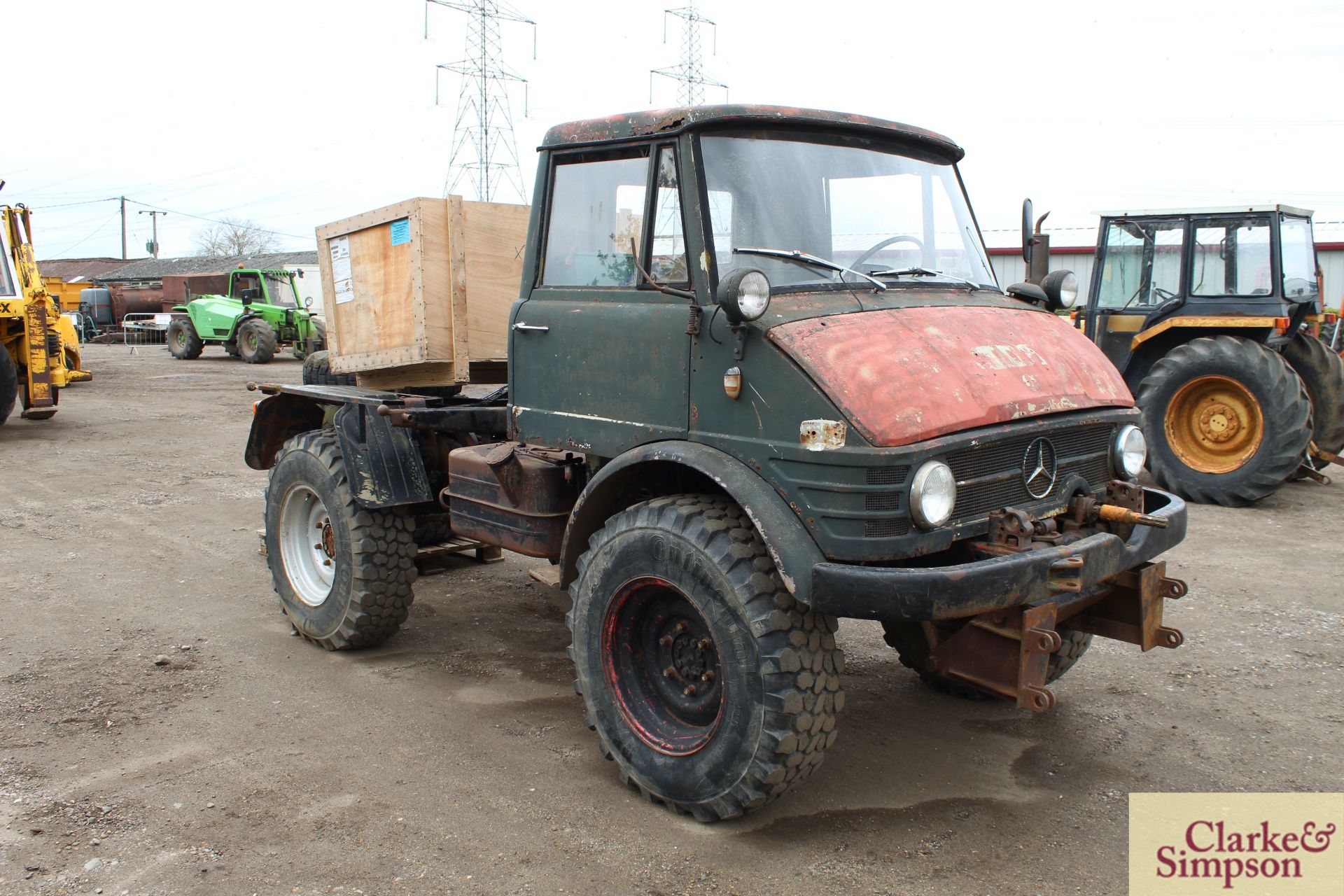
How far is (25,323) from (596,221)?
11.4 metres

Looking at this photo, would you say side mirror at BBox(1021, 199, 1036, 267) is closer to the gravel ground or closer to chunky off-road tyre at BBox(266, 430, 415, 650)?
the gravel ground

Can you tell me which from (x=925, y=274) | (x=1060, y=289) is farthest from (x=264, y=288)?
(x=925, y=274)

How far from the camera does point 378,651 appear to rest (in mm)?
5434

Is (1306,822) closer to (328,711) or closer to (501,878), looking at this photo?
(501,878)

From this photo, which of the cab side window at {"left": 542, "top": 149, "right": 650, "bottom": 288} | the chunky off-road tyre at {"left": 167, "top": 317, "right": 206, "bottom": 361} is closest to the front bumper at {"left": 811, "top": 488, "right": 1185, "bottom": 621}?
the cab side window at {"left": 542, "top": 149, "right": 650, "bottom": 288}

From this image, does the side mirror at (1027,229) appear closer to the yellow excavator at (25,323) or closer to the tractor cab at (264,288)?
the yellow excavator at (25,323)

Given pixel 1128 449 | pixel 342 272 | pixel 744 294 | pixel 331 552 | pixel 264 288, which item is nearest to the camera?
pixel 744 294

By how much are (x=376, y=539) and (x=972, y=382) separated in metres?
3.04

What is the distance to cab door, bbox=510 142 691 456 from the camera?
3.88 m

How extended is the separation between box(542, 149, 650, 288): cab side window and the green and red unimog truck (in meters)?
0.01

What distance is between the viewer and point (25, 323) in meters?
12.8

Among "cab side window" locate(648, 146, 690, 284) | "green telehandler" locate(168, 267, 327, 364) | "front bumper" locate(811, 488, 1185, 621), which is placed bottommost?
"front bumper" locate(811, 488, 1185, 621)

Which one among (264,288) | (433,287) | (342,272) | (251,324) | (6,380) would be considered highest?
(264,288)

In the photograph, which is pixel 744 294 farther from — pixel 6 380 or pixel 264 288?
pixel 264 288
